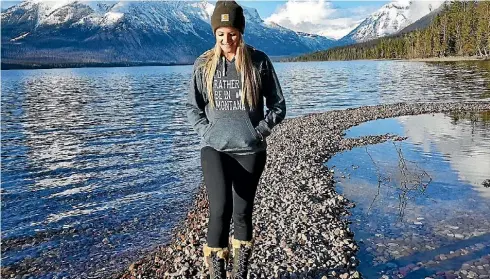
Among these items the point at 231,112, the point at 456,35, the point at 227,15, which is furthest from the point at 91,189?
the point at 456,35

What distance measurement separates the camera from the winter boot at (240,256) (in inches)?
233

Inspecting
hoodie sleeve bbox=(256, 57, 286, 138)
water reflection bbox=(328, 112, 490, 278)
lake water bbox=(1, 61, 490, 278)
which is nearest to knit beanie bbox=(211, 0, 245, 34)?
hoodie sleeve bbox=(256, 57, 286, 138)

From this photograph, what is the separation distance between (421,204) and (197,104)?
28.6 ft

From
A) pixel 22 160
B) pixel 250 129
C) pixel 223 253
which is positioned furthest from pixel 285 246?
pixel 22 160

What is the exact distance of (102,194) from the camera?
15250mm

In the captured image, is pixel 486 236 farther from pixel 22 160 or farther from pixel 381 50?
pixel 381 50

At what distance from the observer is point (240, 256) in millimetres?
5973

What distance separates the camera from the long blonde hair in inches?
208

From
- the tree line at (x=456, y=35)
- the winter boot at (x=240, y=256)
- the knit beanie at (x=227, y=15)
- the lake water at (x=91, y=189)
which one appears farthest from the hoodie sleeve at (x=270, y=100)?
the tree line at (x=456, y=35)

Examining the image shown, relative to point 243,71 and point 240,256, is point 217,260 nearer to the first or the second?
point 240,256

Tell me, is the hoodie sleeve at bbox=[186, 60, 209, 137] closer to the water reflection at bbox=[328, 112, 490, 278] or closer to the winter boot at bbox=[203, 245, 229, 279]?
the winter boot at bbox=[203, 245, 229, 279]

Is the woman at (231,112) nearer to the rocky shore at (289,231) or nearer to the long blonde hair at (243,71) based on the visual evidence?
the long blonde hair at (243,71)

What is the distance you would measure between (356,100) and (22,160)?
32924 millimetres

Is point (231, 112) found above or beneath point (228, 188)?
above
